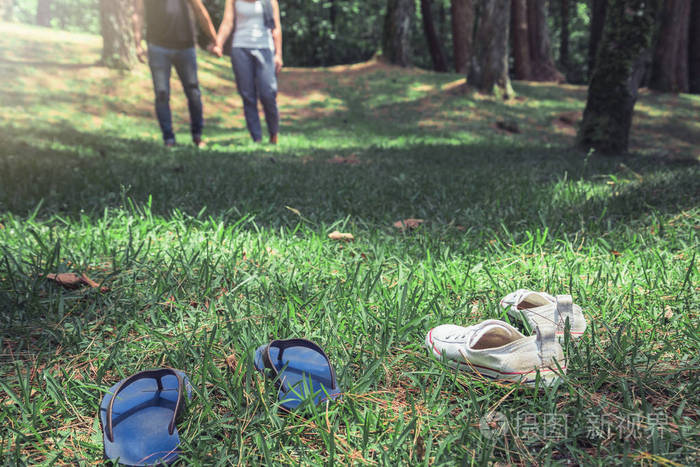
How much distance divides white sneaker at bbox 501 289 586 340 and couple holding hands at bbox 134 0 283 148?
5.14m

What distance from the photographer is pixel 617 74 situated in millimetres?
5480

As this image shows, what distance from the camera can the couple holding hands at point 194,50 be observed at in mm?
5402

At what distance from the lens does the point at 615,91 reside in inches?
219

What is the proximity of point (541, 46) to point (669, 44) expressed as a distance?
171 inches

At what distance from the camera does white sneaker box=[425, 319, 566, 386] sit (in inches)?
50.9

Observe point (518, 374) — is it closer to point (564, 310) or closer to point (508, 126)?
point (564, 310)

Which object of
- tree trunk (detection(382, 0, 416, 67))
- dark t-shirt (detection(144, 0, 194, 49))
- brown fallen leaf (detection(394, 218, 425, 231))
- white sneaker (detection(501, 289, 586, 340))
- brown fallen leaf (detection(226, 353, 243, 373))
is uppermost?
tree trunk (detection(382, 0, 416, 67))

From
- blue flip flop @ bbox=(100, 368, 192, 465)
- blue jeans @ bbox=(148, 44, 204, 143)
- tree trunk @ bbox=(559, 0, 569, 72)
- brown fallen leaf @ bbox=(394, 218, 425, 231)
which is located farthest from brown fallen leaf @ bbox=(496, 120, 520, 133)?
tree trunk @ bbox=(559, 0, 569, 72)

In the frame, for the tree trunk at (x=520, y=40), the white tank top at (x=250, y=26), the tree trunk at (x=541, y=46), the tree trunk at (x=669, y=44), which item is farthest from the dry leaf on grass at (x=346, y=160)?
the tree trunk at (x=541, y=46)

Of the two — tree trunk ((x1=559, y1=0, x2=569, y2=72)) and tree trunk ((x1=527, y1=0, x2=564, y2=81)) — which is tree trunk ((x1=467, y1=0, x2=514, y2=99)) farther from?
tree trunk ((x1=559, y1=0, x2=569, y2=72))

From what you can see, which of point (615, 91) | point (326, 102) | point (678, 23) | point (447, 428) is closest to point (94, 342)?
point (447, 428)

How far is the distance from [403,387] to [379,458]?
0.30m

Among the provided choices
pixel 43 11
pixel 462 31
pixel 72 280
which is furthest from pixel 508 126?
pixel 43 11

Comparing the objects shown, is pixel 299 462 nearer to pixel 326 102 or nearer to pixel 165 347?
pixel 165 347
